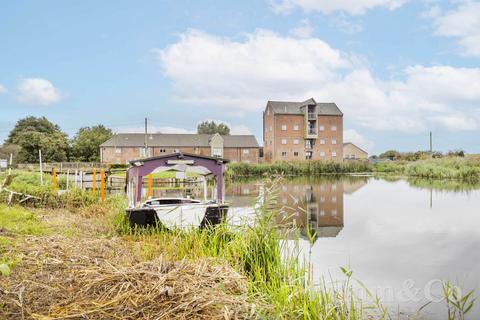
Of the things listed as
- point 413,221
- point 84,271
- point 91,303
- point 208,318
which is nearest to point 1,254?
point 84,271

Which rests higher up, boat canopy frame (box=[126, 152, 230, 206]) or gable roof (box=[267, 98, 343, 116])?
gable roof (box=[267, 98, 343, 116])

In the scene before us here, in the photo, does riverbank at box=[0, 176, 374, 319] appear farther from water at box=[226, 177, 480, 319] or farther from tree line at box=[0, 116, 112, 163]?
tree line at box=[0, 116, 112, 163]

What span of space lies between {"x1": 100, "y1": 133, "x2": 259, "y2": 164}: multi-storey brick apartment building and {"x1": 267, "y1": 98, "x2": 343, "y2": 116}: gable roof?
340 inches

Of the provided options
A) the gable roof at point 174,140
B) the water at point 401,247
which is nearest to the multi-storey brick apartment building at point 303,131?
the gable roof at point 174,140

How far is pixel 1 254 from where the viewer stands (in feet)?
19.0

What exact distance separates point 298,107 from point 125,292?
71.5 m

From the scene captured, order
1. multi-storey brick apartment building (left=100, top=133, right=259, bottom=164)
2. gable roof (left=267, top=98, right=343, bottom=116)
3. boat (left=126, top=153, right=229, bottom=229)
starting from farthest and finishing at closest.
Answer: multi-storey brick apartment building (left=100, top=133, right=259, bottom=164), gable roof (left=267, top=98, right=343, bottom=116), boat (left=126, top=153, right=229, bottom=229)

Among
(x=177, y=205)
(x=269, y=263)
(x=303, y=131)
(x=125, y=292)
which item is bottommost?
(x=269, y=263)

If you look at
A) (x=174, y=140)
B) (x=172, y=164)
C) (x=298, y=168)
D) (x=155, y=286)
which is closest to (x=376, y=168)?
(x=298, y=168)

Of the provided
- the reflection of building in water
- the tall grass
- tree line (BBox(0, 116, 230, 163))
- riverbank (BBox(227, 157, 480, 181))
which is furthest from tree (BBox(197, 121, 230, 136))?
the tall grass

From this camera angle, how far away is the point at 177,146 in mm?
75688

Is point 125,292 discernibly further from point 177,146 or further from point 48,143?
point 177,146

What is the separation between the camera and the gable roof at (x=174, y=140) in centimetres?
7450

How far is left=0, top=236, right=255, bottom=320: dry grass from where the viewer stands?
380 centimetres
